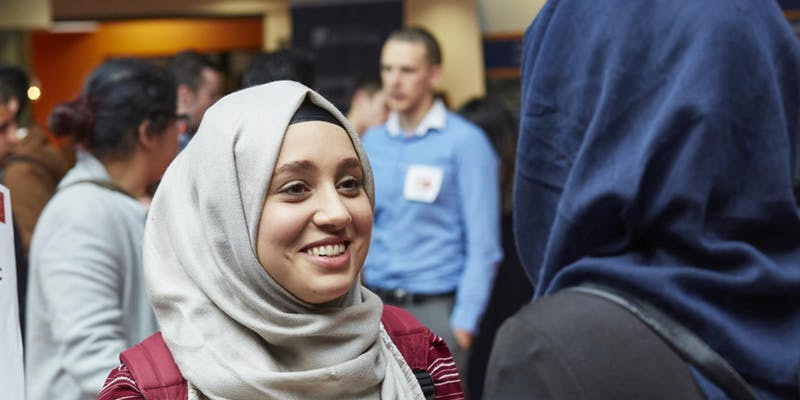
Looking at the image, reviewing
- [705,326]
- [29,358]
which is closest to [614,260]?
[705,326]

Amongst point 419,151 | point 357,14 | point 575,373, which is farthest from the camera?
point 357,14

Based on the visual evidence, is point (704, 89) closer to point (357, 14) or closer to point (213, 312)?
point (213, 312)

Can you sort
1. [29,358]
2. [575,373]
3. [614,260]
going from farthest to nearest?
[29,358], [614,260], [575,373]

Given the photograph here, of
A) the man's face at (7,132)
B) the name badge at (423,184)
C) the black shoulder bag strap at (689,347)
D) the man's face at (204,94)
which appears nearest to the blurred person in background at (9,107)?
the man's face at (7,132)

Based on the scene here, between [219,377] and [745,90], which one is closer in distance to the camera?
[745,90]

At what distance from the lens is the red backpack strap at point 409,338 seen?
2234mm

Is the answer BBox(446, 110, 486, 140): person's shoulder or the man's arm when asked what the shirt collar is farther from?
the man's arm

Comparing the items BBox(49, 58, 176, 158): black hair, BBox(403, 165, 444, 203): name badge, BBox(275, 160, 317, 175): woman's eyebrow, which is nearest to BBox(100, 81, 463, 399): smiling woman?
BBox(275, 160, 317, 175): woman's eyebrow

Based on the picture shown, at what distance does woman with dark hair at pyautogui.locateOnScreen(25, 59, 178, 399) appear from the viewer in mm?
3043

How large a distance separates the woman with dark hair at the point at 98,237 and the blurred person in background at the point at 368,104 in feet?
13.6

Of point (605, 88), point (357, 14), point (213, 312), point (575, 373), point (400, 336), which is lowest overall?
point (357, 14)

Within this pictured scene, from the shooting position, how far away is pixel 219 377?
6.43 ft

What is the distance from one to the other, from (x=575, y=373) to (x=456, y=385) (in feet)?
2.69

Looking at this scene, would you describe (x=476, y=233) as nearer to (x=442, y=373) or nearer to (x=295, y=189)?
(x=442, y=373)
